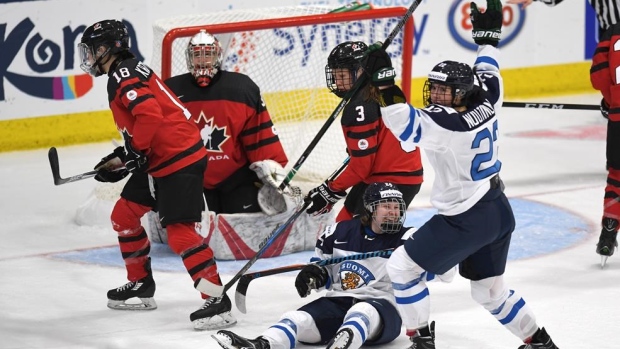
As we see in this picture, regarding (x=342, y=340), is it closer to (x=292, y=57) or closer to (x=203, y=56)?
(x=203, y=56)

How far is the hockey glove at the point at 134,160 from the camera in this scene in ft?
14.0

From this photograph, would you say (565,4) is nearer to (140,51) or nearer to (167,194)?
(140,51)

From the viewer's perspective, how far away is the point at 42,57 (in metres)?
7.52

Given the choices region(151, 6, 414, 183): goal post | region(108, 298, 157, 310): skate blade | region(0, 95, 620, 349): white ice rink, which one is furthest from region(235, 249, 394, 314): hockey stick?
region(151, 6, 414, 183): goal post

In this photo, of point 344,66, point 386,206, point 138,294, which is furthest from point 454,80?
point 138,294

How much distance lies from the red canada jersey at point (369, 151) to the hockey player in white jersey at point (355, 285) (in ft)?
1.32

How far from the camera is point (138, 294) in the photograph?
4555 mm

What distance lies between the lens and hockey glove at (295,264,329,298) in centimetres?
388

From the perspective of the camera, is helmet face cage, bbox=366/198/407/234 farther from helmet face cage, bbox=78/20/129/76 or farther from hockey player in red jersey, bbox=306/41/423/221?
helmet face cage, bbox=78/20/129/76

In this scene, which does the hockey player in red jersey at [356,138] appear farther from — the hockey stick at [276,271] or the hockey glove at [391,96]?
the hockey glove at [391,96]

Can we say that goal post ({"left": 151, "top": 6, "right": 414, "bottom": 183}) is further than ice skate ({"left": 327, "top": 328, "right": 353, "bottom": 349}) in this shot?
Yes

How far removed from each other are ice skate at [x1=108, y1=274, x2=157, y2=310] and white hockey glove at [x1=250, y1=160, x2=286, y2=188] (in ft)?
2.86

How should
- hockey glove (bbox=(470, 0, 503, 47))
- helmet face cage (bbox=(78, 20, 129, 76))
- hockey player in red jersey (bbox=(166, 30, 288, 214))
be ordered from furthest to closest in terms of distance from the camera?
hockey player in red jersey (bbox=(166, 30, 288, 214)), helmet face cage (bbox=(78, 20, 129, 76)), hockey glove (bbox=(470, 0, 503, 47))

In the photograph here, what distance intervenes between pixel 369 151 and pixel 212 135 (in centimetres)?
107
